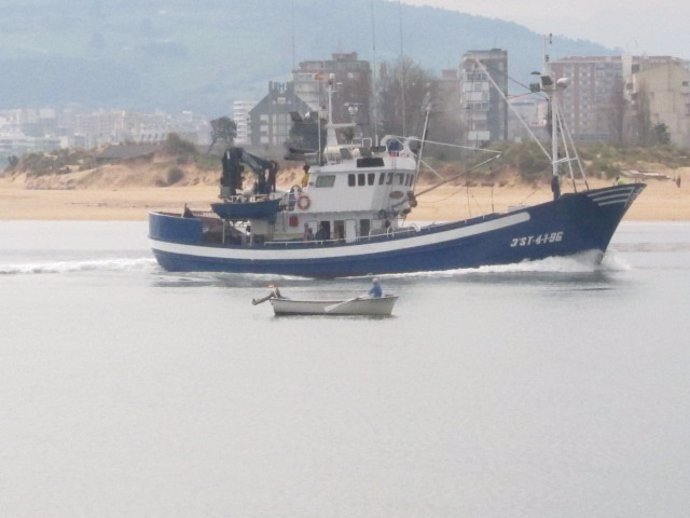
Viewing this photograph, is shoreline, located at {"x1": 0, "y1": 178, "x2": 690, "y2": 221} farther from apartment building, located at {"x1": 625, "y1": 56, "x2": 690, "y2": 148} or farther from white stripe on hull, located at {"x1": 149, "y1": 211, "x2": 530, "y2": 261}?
apartment building, located at {"x1": 625, "y1": 56, "x2": 690, "y2": 148}

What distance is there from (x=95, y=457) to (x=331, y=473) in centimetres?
488

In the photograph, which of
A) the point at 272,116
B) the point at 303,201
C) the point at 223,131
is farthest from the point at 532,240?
the point at 272,116

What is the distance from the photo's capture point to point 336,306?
178 ft

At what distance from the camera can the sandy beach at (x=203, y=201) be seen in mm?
101375

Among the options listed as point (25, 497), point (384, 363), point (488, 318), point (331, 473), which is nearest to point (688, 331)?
point (488, 318)

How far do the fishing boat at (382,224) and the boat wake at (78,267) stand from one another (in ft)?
29.6

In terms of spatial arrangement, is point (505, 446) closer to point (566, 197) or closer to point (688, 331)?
point (688, 331)

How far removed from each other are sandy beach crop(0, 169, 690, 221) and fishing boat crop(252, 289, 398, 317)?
134ft

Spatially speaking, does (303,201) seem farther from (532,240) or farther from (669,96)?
(669,96)

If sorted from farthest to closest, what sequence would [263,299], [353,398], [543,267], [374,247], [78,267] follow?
[78,267] → [543,267] → [374,247] → [263,299] → [353,398]

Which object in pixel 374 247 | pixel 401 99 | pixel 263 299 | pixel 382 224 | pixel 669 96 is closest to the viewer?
pixel 263 299

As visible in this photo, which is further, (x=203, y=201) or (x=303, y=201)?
(x=203, y=201)

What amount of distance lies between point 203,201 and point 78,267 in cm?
3785

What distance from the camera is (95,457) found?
34.3m
